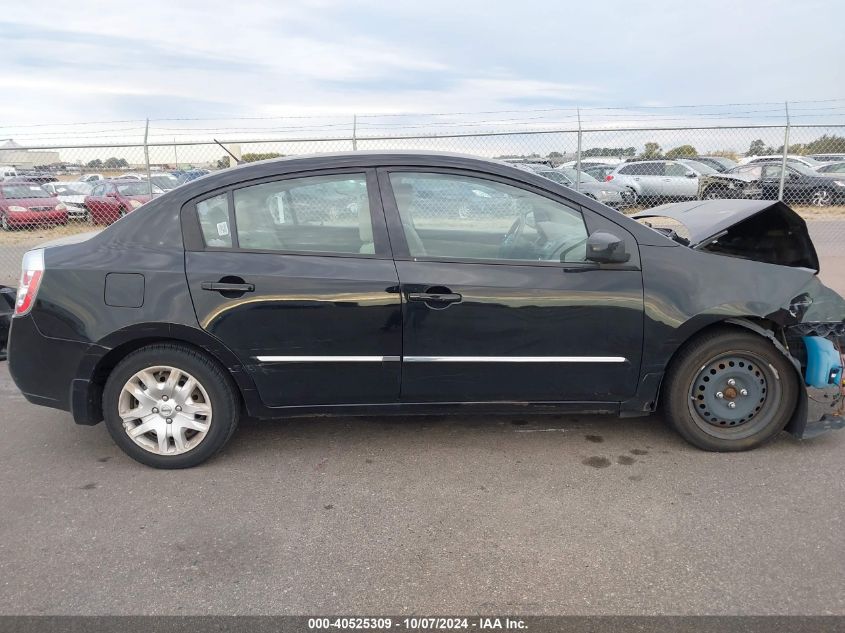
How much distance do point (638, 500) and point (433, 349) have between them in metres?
1.25

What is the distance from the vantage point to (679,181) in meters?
14.6

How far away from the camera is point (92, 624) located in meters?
2.36

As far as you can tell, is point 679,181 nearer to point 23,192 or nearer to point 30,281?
point 23,192

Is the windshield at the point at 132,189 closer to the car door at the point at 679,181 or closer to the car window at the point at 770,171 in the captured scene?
the car door at the point at 679,181

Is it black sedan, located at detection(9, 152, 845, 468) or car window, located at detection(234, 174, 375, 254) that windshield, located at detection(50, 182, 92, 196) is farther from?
car window, located at detection(234, 174, 375, 254)

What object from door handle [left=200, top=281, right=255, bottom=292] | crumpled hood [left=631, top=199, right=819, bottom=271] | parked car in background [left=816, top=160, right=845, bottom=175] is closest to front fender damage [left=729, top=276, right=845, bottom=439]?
crumpled hood [left=631, top=199, right=819, bottom=271]

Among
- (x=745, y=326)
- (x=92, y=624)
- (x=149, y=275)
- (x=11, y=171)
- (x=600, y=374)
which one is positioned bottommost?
(x=92, y=624)

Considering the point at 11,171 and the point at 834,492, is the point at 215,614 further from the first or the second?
the point at 11,171

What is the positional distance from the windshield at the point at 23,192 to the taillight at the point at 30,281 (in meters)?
9.86

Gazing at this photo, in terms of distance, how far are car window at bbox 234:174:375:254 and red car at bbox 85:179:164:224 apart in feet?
33.4

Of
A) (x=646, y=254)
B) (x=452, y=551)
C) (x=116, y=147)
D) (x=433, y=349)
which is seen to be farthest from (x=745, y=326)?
(x=116, y=147)

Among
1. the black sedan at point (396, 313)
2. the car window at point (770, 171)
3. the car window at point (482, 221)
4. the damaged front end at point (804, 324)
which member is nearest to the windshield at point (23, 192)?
the black sedan at point (396, 313)

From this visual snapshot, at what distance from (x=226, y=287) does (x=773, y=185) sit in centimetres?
1091

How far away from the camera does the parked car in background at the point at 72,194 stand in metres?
12.7
